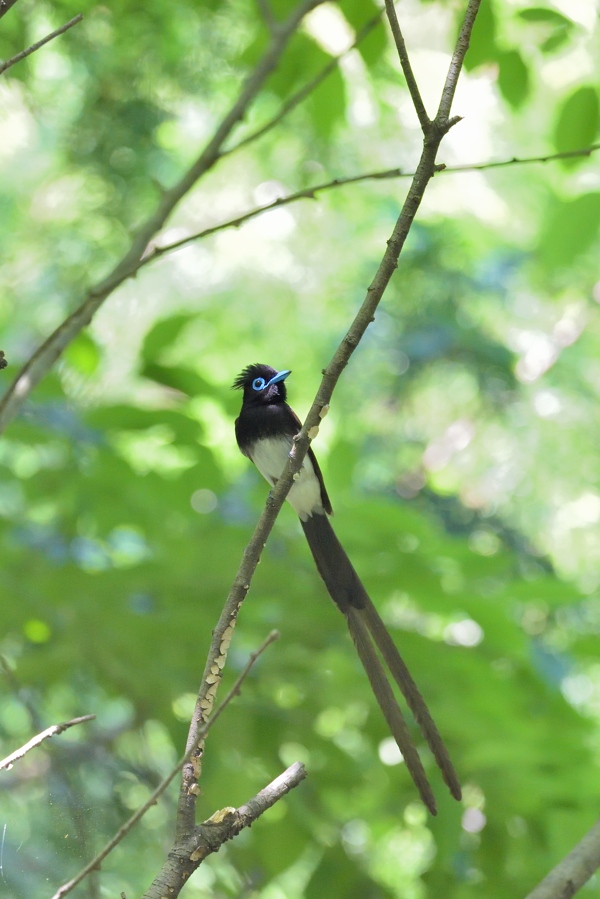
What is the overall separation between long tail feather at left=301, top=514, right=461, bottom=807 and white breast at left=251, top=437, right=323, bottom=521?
4 cm

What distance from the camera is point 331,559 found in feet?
6.48

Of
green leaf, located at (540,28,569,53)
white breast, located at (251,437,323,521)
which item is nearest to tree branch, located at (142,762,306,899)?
white breast, located at (251,437,323,521)

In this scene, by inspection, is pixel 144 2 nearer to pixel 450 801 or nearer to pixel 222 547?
pixel 222 547

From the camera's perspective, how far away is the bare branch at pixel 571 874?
1.44 metres

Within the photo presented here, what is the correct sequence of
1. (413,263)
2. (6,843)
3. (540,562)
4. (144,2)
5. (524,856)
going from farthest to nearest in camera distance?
(413,263)
(540,562)
(144,2)
(524,856)
(6,843)

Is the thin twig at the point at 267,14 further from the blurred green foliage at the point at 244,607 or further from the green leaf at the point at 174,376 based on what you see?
the green leaf at the point at 174,376

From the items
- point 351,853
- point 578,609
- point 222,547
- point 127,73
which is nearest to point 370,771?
point 351,853

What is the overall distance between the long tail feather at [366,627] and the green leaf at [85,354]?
26.5 inches

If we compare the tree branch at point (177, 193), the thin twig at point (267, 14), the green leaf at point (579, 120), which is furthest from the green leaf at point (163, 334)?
the green leaf at point (579, 120)

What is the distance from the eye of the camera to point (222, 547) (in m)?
2.15

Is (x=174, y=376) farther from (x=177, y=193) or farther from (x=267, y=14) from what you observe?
(x=267, y=14)

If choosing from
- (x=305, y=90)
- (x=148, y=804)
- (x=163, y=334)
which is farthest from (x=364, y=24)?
(x=148, y=804)

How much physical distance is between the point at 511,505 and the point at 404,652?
10.6 feet

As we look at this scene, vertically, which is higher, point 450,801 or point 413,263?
point 413,263
